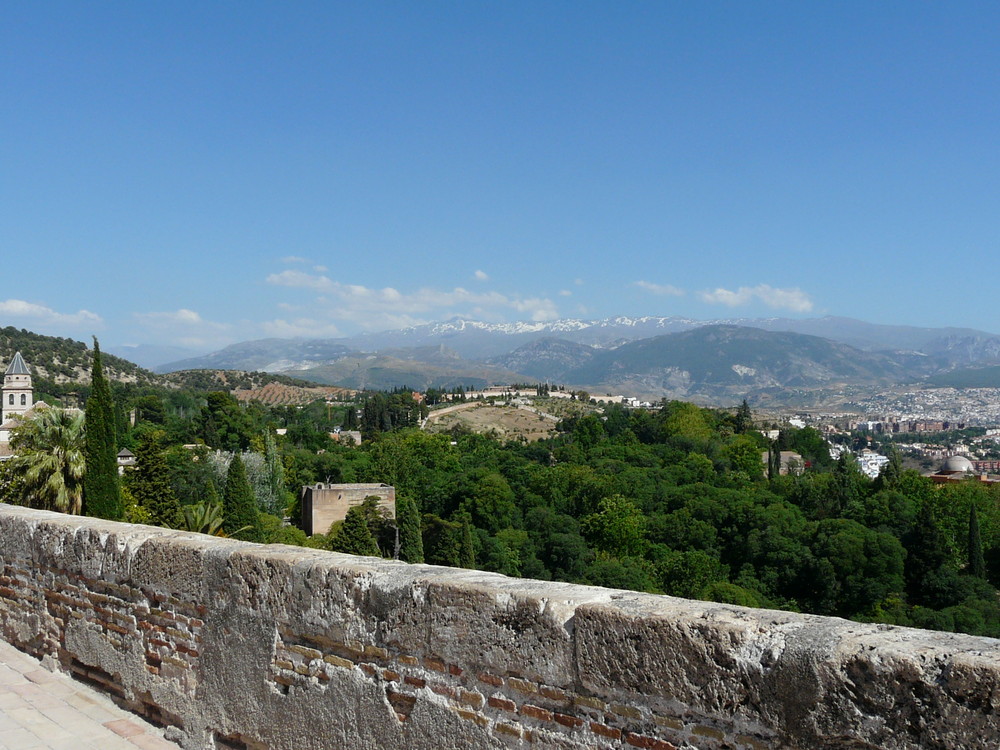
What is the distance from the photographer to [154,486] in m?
30.3

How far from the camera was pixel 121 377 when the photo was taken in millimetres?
105188

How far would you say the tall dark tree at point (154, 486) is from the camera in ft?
97.5

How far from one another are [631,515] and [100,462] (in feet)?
132

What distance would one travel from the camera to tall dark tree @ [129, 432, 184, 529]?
29.7 m

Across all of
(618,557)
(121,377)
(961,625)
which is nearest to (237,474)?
(618,557)

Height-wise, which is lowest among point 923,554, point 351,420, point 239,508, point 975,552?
point 923,554

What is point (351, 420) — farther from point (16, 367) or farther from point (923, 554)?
point (923, 554)

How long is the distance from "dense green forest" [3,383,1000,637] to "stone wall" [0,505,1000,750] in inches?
918

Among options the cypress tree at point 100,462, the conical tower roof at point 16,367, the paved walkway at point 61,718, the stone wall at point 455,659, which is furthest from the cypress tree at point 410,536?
the stone wall at point 455,659

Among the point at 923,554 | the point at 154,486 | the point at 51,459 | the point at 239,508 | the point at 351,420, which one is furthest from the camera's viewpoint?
the point at 351,420

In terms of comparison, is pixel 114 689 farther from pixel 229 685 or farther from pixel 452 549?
pixel 452 549

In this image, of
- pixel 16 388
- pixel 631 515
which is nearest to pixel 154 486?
pixel 631 515

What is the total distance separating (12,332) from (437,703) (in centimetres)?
11102

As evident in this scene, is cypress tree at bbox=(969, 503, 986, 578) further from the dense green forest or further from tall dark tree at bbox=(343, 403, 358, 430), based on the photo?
tall dark tree at bbox=(343, 403, 358, 430)
